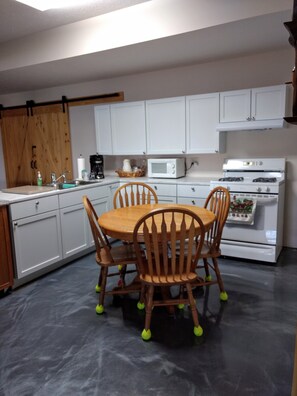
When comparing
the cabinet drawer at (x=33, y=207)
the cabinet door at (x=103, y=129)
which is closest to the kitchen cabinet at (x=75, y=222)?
the cabinet drawer at (x=33, y=207)

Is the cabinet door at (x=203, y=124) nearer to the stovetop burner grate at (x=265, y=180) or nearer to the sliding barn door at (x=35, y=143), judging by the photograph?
the stovetop burner grate at (x=265, y=180)

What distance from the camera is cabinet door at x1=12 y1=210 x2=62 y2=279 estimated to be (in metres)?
2.91

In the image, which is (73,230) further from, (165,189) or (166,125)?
(166,125)

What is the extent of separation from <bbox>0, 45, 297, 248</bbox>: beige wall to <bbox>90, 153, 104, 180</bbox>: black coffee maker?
1000mm

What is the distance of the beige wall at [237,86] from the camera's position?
3572 millimetres

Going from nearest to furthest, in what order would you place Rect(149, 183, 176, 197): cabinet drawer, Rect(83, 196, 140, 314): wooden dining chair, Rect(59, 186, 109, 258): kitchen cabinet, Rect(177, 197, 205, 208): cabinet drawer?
Rect(83, 196, 140, 314): wooden dining chair < Rect(59, 186, 109, 258): kitchen cabinet < Rect(177, 197, 205, 208): cabinet drawer < Rect(149, 183, 176, 197): cabinet drawer

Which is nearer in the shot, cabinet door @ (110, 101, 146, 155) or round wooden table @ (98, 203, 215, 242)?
round wooden table @ (98, 203, 215, 242)

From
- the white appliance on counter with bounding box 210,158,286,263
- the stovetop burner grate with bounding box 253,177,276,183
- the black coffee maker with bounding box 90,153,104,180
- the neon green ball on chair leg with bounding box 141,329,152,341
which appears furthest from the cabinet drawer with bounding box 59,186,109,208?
the stovetop burner grate with bounding box 253,177,276,183

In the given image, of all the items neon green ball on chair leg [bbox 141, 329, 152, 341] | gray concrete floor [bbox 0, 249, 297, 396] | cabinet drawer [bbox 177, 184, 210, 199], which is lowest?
gray concrete floor [bbox 0, 249, 297, 396]

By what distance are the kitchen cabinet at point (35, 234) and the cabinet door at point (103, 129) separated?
1.50m

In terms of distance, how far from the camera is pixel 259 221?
329 centimetres

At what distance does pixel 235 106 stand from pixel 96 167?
6.96ft

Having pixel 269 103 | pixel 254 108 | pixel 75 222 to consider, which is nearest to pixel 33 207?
pixel 75 222

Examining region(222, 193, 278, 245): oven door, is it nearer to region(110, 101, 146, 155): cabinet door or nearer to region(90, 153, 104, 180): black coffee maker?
region(110, 101, 146, 155): cabinet door
